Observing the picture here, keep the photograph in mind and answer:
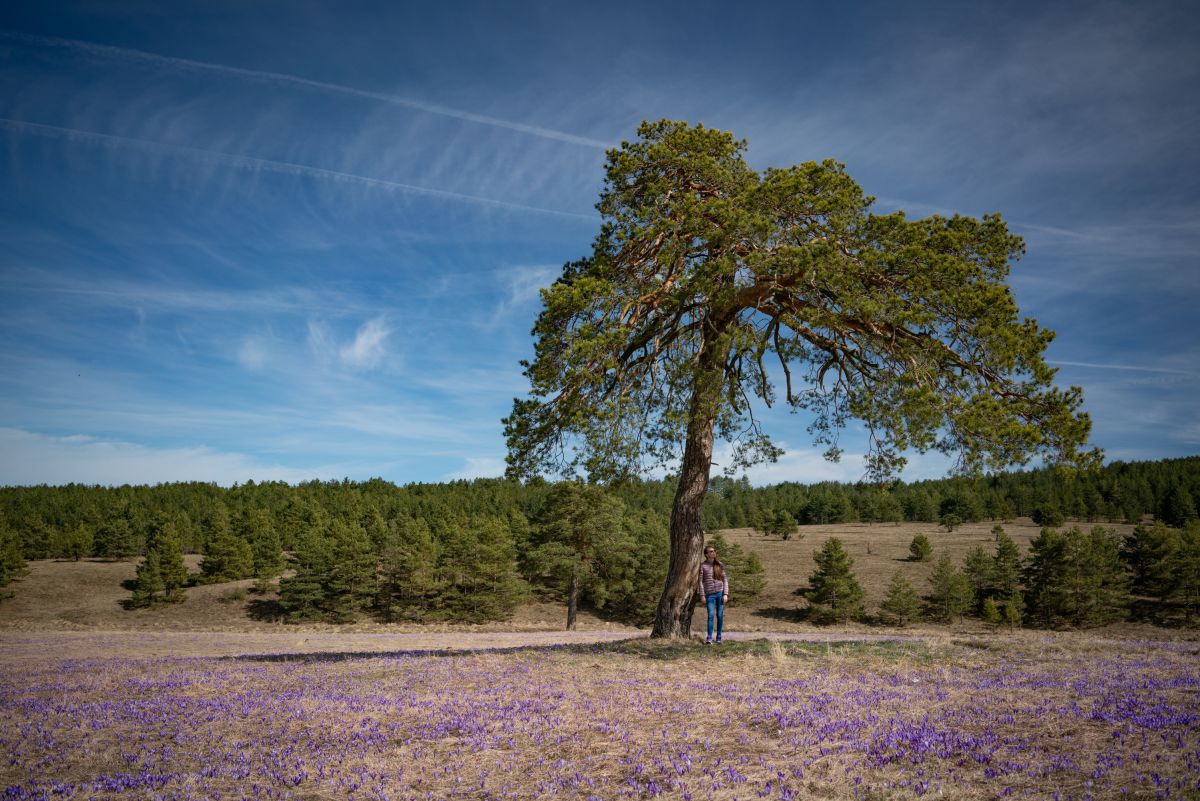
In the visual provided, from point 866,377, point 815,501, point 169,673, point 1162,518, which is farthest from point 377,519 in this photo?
point 1162,518

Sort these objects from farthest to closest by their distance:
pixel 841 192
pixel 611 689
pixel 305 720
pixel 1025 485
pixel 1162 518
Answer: pixel 1025 485 < pixel 1162 518 < pixel 841 192 < pixel 611 689 < pixel 305 720

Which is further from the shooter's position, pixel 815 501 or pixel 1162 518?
pixel 815 501

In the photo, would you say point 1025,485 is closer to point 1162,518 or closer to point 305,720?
point 1162,518

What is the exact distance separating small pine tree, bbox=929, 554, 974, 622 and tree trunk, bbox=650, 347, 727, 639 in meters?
57.5

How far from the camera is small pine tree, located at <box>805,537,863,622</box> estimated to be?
63906 mm

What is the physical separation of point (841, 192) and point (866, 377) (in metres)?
4.41

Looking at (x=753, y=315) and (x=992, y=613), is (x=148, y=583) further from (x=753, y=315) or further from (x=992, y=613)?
(x=992, y=613)

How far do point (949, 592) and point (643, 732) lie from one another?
6700cm

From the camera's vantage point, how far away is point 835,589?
209ft

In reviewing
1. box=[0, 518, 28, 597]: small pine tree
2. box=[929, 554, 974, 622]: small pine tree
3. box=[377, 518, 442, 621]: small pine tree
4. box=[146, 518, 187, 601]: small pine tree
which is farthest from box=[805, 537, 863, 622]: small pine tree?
box=[0, 518, 28, 597]: small pine tree

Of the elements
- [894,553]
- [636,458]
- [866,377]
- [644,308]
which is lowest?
[894,553]

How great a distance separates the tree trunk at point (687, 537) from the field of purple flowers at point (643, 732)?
11.5ft

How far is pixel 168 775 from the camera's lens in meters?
6.33

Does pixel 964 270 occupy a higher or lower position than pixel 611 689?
higher
